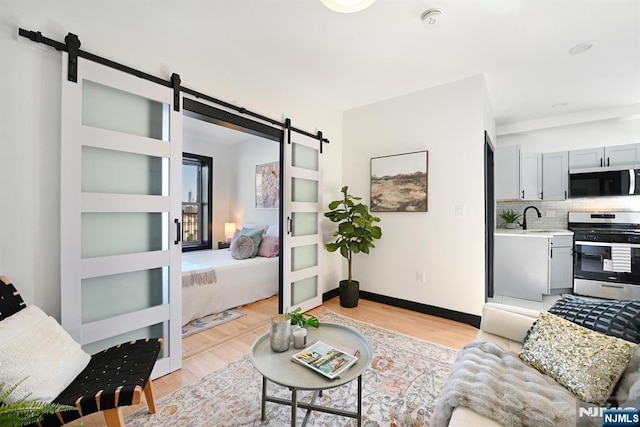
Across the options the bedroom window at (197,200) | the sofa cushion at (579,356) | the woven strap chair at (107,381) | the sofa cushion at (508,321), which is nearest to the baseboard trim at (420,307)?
the sofa cushion at (508,321)

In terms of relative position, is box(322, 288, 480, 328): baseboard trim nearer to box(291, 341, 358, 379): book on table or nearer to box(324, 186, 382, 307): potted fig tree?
box(324, 186, 382, 307): potted fig tree

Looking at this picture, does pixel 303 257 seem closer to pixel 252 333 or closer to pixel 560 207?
pixel 252 333

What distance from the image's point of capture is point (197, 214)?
5344 mm

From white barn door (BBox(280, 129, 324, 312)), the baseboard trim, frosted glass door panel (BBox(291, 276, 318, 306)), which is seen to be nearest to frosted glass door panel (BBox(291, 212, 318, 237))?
white barn door (BBox(280, 129, 324, 312))

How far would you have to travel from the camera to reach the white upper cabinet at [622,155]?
12.4ft

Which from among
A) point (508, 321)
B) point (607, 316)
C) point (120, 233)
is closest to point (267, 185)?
point (120, 233)

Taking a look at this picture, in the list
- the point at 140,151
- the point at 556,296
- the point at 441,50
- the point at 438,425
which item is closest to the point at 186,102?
the point at 140,151

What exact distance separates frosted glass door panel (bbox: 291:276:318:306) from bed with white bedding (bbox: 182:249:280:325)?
62 centimetres

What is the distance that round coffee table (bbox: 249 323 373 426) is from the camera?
127cm

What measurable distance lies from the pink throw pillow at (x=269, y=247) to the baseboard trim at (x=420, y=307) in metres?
0.96

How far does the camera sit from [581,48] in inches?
96.7

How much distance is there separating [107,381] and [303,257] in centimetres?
225

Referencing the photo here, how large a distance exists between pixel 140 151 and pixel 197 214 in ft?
12.0

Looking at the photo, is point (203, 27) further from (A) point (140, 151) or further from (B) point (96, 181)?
(B) point (96, 181)
